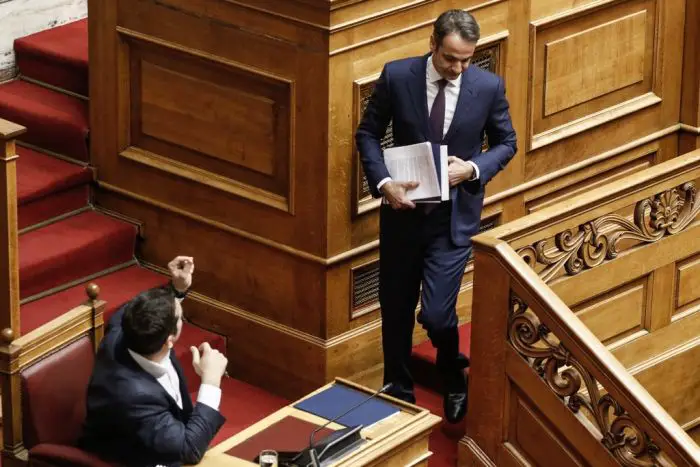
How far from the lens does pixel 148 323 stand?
502 centimetres

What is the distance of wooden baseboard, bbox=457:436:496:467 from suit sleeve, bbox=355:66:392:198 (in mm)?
891

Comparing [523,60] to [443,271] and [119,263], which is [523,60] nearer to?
[443,271]

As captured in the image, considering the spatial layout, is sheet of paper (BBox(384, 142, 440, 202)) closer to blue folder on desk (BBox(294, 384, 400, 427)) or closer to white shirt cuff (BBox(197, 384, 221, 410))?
blue folder on desk (BBox(294, 384, 400, 427))

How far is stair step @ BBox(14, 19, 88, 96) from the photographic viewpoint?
716 cm

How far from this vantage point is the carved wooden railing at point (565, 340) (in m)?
5.76

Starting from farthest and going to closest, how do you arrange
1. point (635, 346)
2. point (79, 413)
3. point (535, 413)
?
point (635, 346)
point (535, 413)
point (79, 413)

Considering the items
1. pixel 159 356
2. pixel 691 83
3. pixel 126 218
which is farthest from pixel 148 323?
pixel 691 83

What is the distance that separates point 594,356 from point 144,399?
4.92ft

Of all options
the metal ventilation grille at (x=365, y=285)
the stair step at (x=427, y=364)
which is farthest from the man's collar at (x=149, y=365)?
the stair step at (x=427, y=364)

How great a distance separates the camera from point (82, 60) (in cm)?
714

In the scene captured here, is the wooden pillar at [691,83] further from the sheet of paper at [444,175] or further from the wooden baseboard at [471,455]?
the wooden baseboard at [471,455]

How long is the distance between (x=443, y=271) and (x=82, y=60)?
1833mm

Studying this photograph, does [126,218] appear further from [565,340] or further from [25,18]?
[565,340]

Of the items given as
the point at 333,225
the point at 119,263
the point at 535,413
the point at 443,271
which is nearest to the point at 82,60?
the point at 119,263
